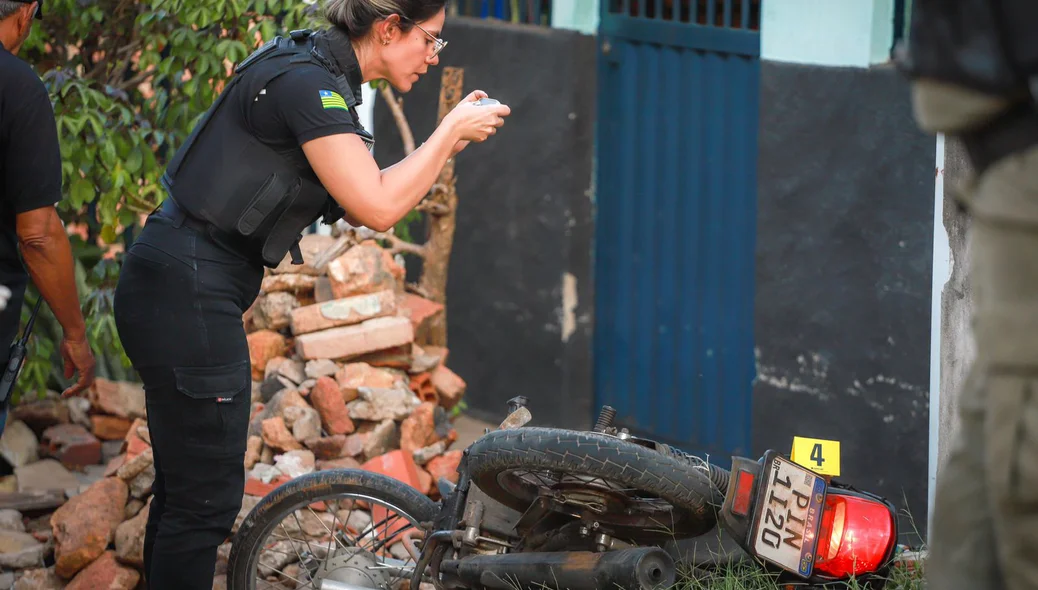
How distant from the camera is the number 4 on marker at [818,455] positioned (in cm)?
338

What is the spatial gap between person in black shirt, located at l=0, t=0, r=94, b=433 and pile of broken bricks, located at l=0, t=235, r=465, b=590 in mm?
1093

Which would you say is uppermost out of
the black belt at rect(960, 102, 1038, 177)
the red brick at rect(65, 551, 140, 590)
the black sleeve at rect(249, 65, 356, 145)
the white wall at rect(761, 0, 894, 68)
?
the white wall at rect(761, 0, 894, 68)

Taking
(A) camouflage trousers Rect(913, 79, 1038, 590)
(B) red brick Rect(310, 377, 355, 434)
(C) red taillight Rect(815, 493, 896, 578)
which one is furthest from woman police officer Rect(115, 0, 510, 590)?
(B) red brick Rect(310, 377, 355, 434)

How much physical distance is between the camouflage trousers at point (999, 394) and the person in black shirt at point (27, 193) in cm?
241

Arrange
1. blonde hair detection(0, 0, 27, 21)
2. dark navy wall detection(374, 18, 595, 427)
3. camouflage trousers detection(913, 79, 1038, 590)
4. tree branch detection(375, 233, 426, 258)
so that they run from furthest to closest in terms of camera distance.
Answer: dark navy wall detection(374, 18, 595, 427), tree branch detection(375, 233, 426, 258), blonde hair detection(0, 0, 27, 21), camouflage trousers detection(913, 79, 1038, 590)

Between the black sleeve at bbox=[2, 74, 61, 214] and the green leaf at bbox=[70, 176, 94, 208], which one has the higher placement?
the black sleeve at bbox=[2, 74, 61, 214]

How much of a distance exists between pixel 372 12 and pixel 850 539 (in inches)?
69.8

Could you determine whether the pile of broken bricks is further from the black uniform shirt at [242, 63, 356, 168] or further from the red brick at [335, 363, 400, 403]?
the black uniform shirt at [242, 63, 356, 168]

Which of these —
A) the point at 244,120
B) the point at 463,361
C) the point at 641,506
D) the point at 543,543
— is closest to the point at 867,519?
the point at 641,506

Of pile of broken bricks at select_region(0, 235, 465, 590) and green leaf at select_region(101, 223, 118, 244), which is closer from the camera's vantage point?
pile of broken bricks at select_region(0, 235, 465, 590)

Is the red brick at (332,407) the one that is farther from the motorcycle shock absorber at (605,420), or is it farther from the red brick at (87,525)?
the motorcycle shock absorber at (605,420)

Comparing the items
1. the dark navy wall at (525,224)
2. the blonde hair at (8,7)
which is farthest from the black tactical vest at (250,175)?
the dark navy wall at (525,224)

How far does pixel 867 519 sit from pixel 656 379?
10.5 feet

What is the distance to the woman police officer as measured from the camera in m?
3.10
